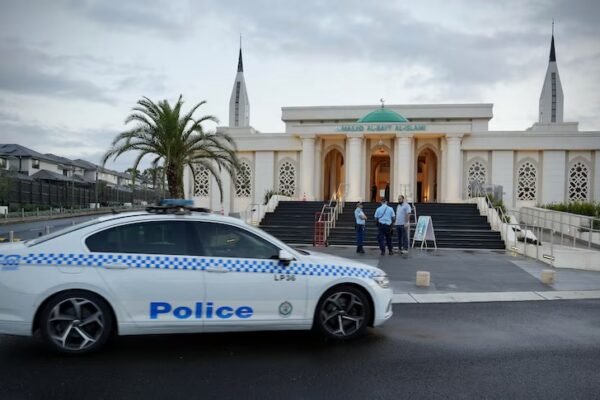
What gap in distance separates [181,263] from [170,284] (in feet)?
0.81

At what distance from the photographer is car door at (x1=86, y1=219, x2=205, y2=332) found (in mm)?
5152

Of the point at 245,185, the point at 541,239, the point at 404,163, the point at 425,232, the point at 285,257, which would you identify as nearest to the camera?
the point at 285,257

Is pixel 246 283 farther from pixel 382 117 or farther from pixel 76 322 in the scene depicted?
pixel 382 117

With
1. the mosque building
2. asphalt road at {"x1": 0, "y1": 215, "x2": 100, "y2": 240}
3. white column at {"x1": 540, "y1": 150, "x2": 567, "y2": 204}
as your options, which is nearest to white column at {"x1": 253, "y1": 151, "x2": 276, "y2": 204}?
the mosque building

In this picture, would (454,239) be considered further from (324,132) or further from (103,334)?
(103,334)

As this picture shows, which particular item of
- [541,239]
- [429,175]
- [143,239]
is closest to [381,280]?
[143,239]

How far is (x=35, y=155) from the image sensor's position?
59875mm

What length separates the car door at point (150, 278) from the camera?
515cm

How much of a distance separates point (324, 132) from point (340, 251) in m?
14.1

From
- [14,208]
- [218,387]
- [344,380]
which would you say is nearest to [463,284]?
[344,380]

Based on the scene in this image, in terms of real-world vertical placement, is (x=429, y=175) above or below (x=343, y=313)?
above

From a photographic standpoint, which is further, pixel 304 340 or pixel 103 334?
pixel 304 340

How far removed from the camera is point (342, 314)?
573 cm

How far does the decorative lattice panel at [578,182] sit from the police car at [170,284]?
1129 inches
